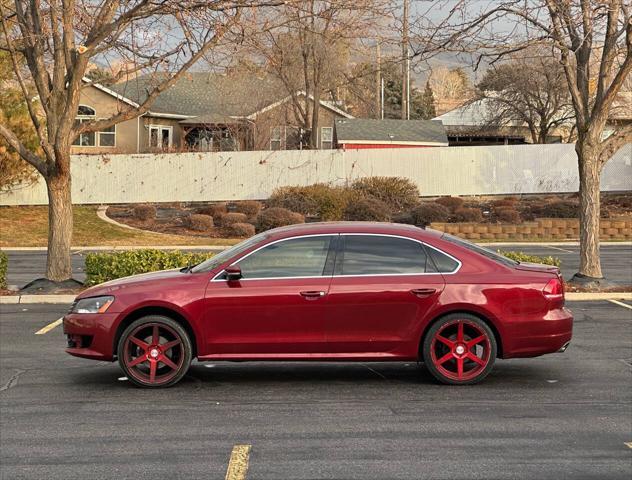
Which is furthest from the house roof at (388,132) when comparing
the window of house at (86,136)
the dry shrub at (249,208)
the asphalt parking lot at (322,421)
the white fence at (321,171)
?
the asphalt parking lot at (322,421)

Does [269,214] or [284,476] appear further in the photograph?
[269,214]

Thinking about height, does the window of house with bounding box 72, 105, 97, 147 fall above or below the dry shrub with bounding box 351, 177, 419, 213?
above

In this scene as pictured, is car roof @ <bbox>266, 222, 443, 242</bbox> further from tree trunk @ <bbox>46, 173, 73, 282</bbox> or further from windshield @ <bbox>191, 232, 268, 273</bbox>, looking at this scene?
tree trunk @ <bbox>46, 173, 73, 282</bbox>

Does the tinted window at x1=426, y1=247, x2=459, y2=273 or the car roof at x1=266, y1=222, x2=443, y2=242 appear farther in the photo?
the car roof at x1=266, y1=222, x2=443, y2=242

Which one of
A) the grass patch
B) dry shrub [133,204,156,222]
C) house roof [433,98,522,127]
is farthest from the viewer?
house roof [433,98,522,127]

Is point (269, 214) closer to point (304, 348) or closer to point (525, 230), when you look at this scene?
point (525, 230)

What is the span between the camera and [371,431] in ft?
22.4

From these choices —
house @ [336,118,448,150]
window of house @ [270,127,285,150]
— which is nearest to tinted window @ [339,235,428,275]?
house @ [336,118,448,150]

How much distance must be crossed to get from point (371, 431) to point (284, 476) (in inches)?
48.6

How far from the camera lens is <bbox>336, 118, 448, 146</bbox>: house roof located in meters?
47.4

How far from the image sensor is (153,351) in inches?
323

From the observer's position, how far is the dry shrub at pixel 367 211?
31.2 m

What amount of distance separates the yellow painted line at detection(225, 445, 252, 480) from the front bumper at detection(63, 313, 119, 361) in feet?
7.45

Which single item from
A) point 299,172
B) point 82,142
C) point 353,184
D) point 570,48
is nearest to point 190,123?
point 82,142
